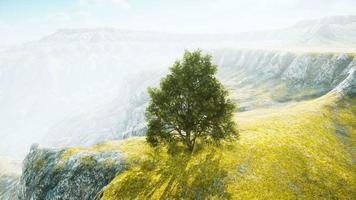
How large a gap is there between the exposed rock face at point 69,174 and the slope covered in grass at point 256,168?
4011mm

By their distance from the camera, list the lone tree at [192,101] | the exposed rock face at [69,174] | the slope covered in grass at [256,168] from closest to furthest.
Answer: the slope covered in grass at [256,168] < the lone tree at [192,101] < the exposed rock face at [69,174]

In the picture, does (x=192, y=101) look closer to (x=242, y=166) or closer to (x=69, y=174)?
(x=242, y=166)

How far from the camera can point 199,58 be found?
45500 millimetres

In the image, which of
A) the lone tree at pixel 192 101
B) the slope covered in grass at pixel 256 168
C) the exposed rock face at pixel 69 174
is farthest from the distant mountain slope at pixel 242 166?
the lone tree at pixel 192 101

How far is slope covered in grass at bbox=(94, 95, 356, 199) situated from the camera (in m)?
40.8

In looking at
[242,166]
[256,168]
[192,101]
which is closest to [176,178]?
[242,166]

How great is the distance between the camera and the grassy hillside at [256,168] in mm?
40844

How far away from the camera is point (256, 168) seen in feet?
148

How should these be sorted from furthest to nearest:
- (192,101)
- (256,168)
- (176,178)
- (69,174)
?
(69,174)
(192,101)
(256,168)
(176,178)

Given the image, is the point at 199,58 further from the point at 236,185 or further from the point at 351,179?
the point at 351,179

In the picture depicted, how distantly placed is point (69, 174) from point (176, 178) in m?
27.9

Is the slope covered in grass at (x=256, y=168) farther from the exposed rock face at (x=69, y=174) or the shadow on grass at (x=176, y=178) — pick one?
the exposed rock face at (x=69, y=174)

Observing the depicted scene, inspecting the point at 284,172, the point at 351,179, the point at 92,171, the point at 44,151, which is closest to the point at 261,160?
the point at 284,172

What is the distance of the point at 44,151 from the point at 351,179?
68433mm
